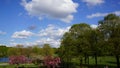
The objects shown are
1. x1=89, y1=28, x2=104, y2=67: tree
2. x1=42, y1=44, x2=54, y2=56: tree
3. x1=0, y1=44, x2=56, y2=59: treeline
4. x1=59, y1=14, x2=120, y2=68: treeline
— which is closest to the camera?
x1=59, y1=14, x2=120, y2=68: treeline

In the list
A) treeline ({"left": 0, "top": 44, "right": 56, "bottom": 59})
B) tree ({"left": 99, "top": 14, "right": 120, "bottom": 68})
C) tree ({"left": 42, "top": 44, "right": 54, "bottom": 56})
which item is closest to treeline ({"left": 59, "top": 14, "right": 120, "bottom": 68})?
tree ({"left": 99, "top": 14, "right": 120, "bottom": 68})

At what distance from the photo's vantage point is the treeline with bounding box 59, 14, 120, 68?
5822 centimetres

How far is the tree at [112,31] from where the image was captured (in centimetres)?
5741

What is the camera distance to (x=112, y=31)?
194 ft

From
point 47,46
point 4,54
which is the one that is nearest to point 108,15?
point 47,46

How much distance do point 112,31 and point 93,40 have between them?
880cm

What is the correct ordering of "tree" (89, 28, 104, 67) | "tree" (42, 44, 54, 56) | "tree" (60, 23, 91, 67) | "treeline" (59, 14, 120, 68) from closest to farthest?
1. "treeline" (59, 14, 120, 68)
2. "tree" (89, 28, 104, 67)
3. "tree" (60, 23, 91, 67)
4. "tree" (42, 44, 54, 56)

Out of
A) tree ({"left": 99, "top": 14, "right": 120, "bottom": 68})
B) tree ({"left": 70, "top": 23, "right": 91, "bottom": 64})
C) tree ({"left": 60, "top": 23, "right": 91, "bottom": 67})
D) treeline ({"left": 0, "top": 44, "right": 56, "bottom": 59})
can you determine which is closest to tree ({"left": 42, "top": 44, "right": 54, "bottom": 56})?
treeline ({"left": 0, "top": 44, "right": 56, "bottom": 59})

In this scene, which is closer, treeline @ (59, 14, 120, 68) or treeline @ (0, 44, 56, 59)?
treeline @ (59, 14, 120, 68)

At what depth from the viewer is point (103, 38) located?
204ft

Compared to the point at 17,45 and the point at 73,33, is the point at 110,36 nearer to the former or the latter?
the point at 73,33

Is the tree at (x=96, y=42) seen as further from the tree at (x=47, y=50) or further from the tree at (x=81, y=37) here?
the tree at (x=47, y=50)

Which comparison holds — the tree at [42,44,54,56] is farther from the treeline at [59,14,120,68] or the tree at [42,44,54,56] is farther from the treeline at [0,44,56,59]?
the treeline at [59,14,120,68]

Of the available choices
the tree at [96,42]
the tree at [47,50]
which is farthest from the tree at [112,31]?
the tree at [47,50]
